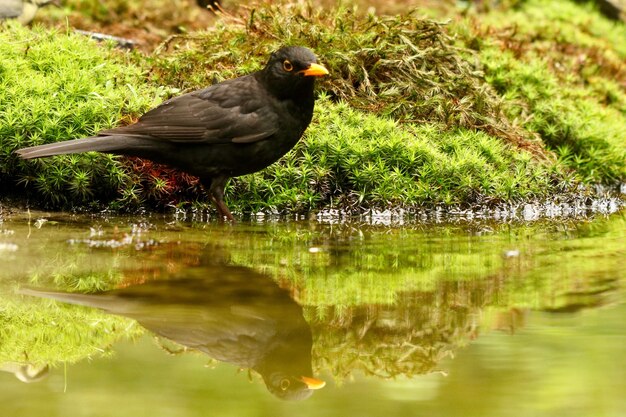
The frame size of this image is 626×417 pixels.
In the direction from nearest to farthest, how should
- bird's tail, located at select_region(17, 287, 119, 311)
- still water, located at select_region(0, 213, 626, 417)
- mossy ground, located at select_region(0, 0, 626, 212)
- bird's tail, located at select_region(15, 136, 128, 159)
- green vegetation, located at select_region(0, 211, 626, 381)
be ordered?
still water, located at select_region(0, 213, 626, 417)
green vegetation, located at select_region(0, 211, 626, 381)
bird's tail, located at select_region(17, 287, 119, 311)
bird's tail, located at select_region(15, 136, 128, 159)
mossy ground, located at select_region(0, 0, 626, 212)

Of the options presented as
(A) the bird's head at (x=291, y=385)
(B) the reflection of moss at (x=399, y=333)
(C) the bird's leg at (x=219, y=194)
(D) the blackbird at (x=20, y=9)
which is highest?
(D) the blackbird at (x=20, y=9)

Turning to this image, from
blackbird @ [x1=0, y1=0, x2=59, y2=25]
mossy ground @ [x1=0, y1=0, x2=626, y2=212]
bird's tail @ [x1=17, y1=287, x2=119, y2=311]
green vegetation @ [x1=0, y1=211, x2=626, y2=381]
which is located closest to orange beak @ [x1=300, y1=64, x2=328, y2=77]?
mossy ground @ [x1=0, y1=0, x2=626, y2=212]

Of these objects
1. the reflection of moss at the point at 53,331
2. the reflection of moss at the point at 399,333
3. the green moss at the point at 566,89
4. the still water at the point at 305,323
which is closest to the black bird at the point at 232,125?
the still water at the point at 305,323

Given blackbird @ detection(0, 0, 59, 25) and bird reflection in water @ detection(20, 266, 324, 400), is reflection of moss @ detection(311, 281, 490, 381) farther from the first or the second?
blackbird @ detection(0, 0, 59, 25)

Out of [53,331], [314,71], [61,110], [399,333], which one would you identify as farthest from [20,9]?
[399,333]

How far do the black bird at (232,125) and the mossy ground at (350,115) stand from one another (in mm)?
483

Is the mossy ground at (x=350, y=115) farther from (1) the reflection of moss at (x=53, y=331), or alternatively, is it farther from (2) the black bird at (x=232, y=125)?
(1) the reflection of moss at (x=53, y=331)

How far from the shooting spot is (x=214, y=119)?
245 inches

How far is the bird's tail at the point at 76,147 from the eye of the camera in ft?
18.8

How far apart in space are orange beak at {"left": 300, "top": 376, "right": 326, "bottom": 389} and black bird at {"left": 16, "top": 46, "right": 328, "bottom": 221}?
3300 mm

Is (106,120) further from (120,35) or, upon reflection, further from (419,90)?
(120,35)

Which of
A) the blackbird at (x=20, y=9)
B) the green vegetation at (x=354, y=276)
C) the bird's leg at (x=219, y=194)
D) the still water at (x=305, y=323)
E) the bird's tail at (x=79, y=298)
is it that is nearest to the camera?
the still water at (x=305, y=323)

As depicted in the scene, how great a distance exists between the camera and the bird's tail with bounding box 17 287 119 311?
395cm

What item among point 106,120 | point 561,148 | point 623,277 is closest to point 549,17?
point 561,148
